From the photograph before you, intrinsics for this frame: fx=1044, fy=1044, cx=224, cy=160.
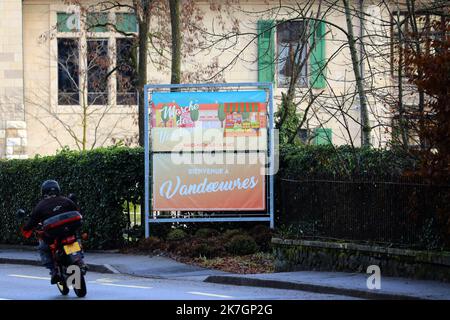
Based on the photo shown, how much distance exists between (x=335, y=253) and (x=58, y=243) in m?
5.32

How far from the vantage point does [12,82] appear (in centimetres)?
3647

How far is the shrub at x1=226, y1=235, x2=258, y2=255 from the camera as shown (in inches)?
880

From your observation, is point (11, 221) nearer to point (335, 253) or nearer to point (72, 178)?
point (72, 178)

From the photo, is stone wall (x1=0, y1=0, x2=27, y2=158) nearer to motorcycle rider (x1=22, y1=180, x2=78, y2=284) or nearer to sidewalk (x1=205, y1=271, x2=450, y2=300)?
sidewalk (x1=205, y1=271, x2=450, y2=300)

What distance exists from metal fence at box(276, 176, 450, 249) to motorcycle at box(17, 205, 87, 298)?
5.40 metres

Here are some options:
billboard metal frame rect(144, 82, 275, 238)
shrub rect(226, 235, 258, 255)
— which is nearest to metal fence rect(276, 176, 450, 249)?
shrub rect(226, 235, 258, 255)

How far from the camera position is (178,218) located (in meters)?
24.1

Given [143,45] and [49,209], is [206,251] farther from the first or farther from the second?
[143,45]

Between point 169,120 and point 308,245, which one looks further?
point 169,120

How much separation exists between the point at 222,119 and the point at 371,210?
613 centimetres

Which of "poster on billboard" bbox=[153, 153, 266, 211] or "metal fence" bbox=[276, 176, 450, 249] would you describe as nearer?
"metal fence" bbox=[276, 176, 450, 249]

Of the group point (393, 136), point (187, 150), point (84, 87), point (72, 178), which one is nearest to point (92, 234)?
point (72, 178)

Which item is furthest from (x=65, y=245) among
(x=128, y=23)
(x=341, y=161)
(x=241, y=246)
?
(x=128, y=23)

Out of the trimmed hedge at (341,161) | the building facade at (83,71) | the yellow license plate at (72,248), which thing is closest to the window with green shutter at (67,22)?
the building facade at (83,71)
